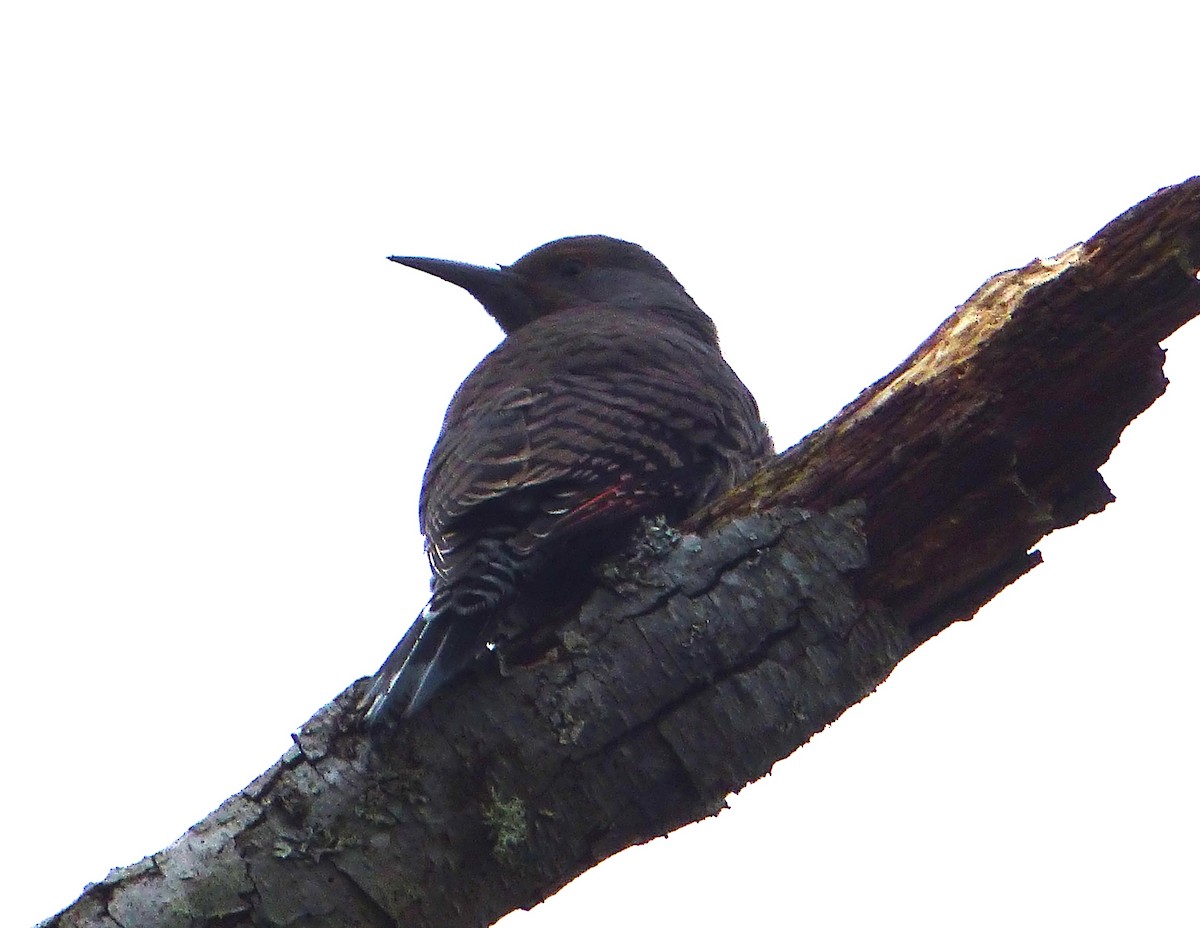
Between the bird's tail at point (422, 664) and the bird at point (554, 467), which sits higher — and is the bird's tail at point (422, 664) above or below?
below

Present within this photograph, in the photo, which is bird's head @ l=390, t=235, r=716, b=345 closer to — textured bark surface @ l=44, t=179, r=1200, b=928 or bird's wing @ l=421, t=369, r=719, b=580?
bird's wing @ l=421, t=369, r=719, b=580

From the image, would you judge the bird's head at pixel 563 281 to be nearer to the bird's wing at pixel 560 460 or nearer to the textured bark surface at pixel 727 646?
the bird's wing at pixel 560 460

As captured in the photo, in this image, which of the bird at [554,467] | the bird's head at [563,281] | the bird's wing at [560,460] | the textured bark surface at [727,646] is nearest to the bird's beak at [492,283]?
the bird's head at [563,281]

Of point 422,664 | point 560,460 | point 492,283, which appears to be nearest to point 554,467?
point 560,460

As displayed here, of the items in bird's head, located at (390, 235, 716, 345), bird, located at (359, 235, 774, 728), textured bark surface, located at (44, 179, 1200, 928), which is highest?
bird's head, located at (390, 235, 716, 345)

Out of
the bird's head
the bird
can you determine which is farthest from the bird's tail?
the bird's head

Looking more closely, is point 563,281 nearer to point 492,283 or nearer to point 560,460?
point 492,283

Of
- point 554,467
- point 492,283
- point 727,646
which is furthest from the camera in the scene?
point 492,283

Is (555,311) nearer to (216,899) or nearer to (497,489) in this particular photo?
(497,489)
